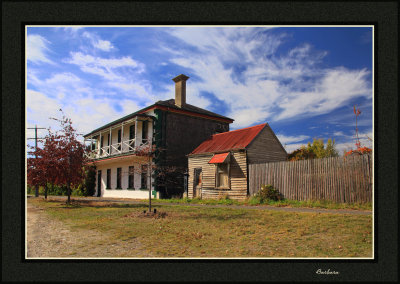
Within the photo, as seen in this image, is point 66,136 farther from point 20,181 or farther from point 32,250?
point 20,181

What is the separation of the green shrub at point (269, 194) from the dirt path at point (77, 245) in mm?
8581

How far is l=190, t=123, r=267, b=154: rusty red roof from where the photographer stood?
1547 cm

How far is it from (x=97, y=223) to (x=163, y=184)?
10.5m

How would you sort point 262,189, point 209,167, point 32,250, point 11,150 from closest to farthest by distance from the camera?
point 11,150
point 32,250
point 262,189
point 209,167

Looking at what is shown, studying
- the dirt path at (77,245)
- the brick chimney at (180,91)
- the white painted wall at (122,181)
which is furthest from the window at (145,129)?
the dirt path at (77,245)

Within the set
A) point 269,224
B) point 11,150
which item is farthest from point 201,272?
point 269,224

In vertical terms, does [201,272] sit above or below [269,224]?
above

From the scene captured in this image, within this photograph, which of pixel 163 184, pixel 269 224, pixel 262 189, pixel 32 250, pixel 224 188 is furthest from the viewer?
pixel 163 184

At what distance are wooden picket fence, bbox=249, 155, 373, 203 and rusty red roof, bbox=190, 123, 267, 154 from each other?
195 centimetres

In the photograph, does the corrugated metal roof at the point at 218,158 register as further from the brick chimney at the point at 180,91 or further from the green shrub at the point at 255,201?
the brick chimney at the point at 180,91

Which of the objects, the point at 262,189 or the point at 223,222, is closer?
the point at 223,222

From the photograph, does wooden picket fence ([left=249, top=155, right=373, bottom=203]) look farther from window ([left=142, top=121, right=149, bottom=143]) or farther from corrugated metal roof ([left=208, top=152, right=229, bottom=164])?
window ([left=142, top=121, right=149, bottom=143])

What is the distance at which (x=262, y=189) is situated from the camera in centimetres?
1305

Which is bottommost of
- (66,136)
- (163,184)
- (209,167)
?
(163,184)
